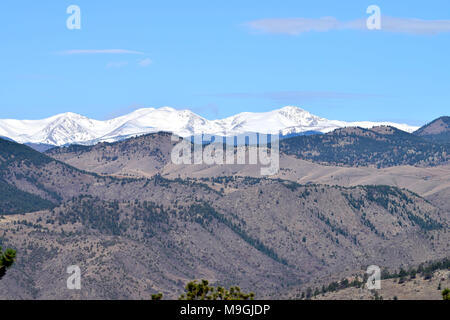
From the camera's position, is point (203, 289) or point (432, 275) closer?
point (203, 289)
